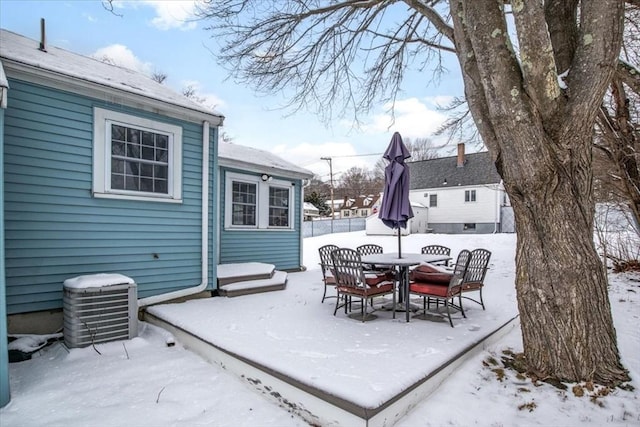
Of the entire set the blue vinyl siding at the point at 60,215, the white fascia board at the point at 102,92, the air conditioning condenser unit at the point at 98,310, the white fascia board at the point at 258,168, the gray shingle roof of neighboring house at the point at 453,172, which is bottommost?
the air conditioning condenser unit at the point at 98,310

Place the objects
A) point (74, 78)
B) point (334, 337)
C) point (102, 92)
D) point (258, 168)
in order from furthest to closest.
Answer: point (258, 168), point (102, 92), point (74, 78), point (334, 337)

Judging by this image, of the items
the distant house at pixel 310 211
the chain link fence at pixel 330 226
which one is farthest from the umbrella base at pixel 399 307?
the distant house at pixel 310 211

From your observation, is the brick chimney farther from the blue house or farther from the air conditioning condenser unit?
the air conditioning condenser unit

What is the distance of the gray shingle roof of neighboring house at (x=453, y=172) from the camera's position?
72.4ft

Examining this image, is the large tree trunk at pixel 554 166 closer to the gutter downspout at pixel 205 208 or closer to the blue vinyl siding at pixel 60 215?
the gutter downspout at pixel 205 208

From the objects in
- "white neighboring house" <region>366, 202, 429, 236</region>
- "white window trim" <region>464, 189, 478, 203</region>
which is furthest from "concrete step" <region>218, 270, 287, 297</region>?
"white window trim" <region>464, 189, 478, 203</region>

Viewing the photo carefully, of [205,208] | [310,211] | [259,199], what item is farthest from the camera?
[310,211]

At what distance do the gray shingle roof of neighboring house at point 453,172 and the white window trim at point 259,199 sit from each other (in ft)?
49.4

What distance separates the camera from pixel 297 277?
820 cm

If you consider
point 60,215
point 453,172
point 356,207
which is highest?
point 453,172

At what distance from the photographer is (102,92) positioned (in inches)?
178

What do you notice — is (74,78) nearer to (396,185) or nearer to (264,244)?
(396,185)

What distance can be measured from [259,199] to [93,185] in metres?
3.96

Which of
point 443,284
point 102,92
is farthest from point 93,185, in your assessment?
point 443,284
